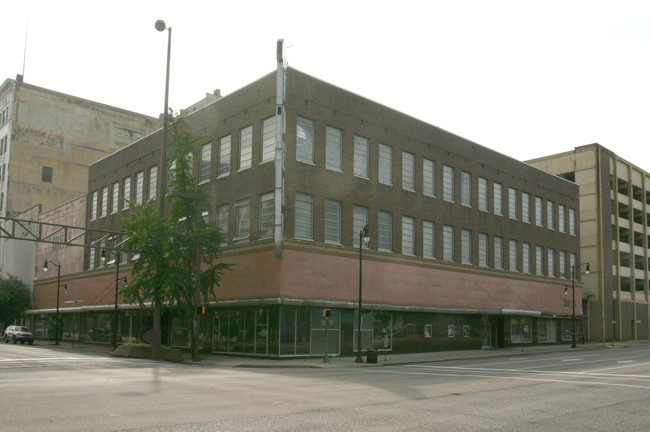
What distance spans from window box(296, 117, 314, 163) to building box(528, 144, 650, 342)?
44207mm

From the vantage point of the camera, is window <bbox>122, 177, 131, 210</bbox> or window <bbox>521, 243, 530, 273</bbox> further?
window <bbox>521, 243, 530, 273</bbox>

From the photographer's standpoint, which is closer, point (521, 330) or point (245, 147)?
point (245, 147)

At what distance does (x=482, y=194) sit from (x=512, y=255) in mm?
6717

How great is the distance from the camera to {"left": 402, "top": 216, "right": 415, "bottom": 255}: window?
44.2 metres

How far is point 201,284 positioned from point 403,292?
46.7ft

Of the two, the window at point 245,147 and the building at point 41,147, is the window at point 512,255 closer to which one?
the window at point 245,147

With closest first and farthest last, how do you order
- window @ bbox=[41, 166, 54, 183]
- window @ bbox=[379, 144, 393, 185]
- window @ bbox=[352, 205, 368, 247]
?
window @ bbox=[352, 205, 368, 247]
window @ bbox=[379, 144, 393, 185]
window @ bbox=[41, 166, 54, 183]

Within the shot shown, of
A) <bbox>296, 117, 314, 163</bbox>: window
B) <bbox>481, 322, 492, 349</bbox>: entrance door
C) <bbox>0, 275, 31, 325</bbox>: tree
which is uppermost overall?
<bbox>296, 117, 314, 163</bbox>: window

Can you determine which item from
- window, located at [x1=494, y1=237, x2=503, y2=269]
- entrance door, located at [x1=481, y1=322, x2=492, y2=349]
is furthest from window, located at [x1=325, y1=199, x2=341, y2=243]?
window, located at [x1=494, y1=237, x2=503, y2=269]

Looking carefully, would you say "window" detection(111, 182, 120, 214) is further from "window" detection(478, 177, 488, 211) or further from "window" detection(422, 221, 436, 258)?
"window" detection(478, 177, 488, 211)

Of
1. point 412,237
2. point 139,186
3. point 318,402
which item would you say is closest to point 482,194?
point 412,237

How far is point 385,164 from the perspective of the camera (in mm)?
43531

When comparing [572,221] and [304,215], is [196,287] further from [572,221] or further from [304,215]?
[572,221]

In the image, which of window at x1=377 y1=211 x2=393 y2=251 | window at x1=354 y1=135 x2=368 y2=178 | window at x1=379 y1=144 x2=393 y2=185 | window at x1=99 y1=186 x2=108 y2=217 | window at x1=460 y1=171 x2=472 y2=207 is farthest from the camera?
window at x1=99 y1=186 x2=108 y2=217
